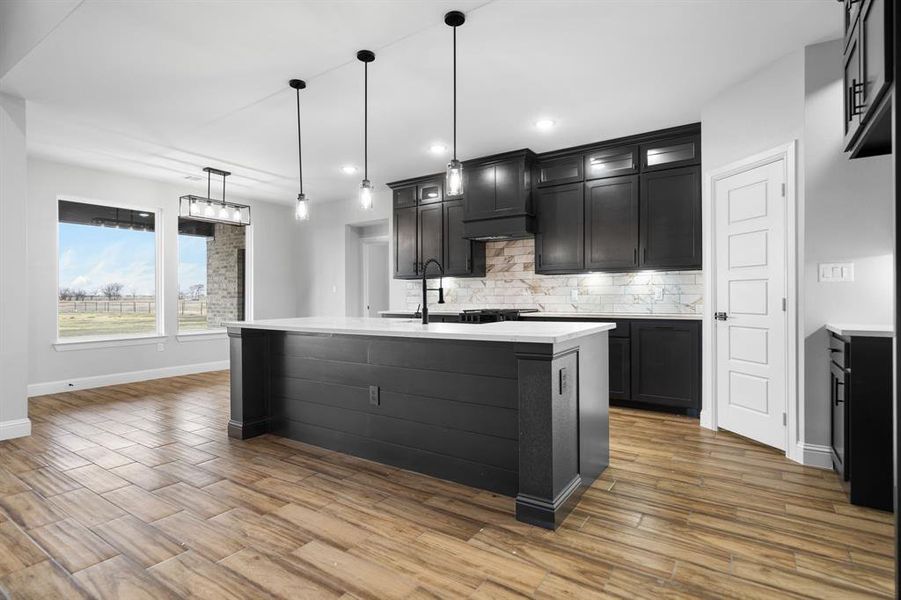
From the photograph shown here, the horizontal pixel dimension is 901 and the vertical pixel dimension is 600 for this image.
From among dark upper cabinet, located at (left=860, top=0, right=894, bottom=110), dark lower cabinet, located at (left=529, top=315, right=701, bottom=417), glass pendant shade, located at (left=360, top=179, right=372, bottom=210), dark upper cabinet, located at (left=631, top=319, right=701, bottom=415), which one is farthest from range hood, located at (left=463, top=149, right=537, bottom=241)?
dark upper cabinet, located at (left=860, top=0, right=894, bottom=110)

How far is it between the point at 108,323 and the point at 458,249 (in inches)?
183

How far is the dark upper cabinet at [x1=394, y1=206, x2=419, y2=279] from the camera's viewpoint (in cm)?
634

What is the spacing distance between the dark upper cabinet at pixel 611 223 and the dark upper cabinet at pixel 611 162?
69mm

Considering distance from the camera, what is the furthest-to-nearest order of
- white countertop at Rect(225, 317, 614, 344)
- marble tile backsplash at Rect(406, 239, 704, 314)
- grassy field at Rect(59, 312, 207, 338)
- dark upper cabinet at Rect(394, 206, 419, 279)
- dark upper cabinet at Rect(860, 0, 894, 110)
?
dark upper cabinet at Rect(394, 206, 419, 279) → grassy field at Rect(59, 312, 207, 338) → marble tile backsplash at Rect(406, 239, 704, 314) → white countertop at Rect(225, 317, 614, 344) → dark upper cabinet at Rect(860, 0, 894, 110)

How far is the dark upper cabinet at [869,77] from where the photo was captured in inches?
50.6

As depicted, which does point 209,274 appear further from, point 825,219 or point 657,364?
point 825,219

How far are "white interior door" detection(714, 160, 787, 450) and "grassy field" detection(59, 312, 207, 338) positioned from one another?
22.2 ft

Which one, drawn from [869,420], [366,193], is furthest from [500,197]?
[869,420]

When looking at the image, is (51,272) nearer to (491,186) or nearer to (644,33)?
(491,186)

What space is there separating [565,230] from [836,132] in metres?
2.47

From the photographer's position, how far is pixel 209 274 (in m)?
7.31

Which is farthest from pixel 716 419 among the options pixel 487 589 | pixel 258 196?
pixel 258 196

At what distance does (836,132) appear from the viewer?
9.79 ft

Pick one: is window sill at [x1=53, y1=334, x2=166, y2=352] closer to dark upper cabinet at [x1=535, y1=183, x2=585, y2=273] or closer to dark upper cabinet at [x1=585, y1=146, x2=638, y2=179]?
dark upper cabinet at [x1=535, y1=183, x2=585, y2=273]
